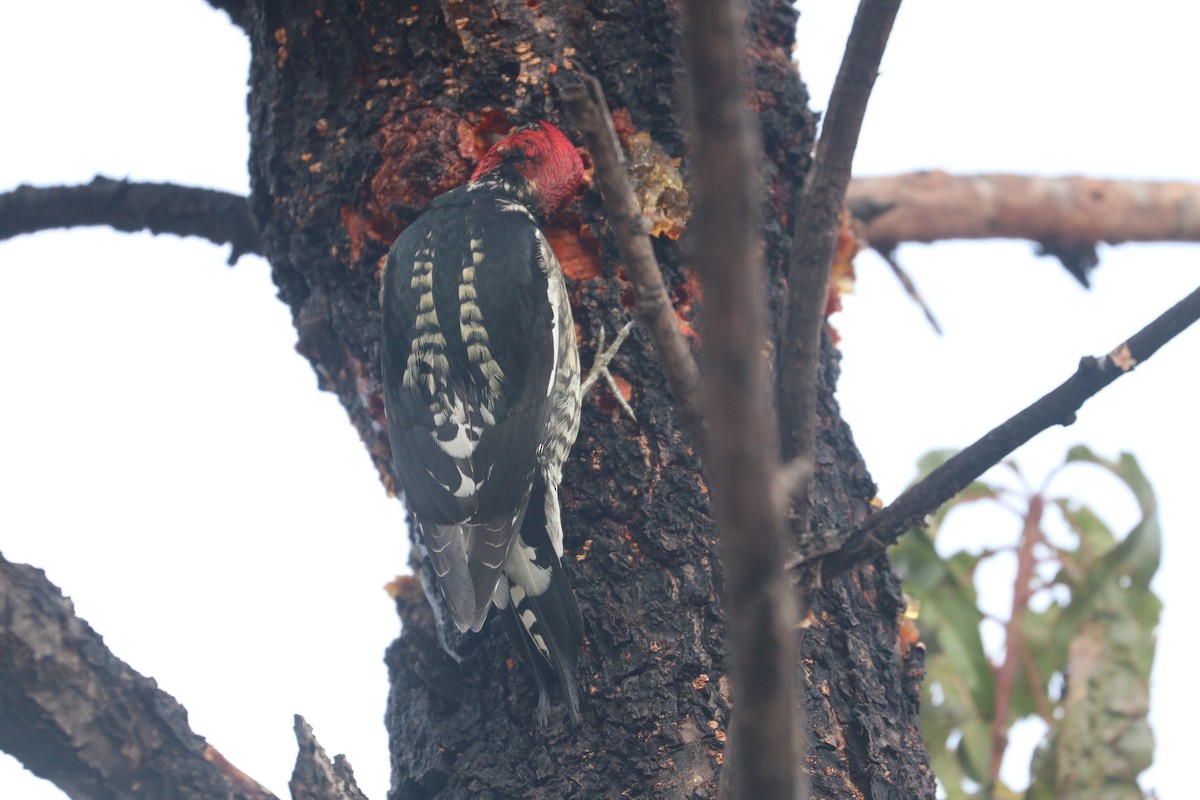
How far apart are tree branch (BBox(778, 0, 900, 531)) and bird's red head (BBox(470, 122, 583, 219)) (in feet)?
2.49

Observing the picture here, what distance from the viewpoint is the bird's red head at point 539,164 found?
6.82ft

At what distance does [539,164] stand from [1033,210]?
6.87 feet

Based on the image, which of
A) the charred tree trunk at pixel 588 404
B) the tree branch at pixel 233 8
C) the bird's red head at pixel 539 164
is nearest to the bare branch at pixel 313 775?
the charred tree trunk at pixel 588 404

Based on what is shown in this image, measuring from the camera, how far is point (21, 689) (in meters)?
1.57

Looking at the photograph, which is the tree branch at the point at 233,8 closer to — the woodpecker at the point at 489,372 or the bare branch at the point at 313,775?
the woodpecker at the point at 489,372

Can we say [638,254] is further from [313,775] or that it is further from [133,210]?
[133,210]

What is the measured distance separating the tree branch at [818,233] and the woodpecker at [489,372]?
0.70 m

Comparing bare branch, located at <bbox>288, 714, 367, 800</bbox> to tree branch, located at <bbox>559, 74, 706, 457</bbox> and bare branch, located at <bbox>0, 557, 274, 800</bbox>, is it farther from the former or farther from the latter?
tree branch, located at <bbox>559, 74, 706, 457</bbox>

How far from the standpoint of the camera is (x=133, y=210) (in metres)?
2.65

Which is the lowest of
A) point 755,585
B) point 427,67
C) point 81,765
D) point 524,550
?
point 755,585

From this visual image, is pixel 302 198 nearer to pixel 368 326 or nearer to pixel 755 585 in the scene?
pixel 368 326

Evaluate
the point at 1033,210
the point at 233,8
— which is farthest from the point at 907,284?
the point at 233,8

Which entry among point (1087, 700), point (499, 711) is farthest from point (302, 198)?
point (1087, 700)

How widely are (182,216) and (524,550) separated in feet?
3.94
